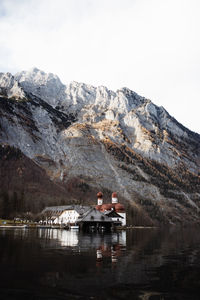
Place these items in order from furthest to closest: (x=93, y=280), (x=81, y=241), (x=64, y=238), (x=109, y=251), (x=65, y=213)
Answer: (x=65, y=213) < (x=64, y=238) < (x=81, y=241) < (x=109, y=251) < (x=93, y=280)

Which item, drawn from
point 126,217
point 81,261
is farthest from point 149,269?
point 126,217

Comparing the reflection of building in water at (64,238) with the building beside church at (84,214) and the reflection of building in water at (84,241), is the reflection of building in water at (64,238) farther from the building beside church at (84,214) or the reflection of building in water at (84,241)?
the building beside church at (84,214)

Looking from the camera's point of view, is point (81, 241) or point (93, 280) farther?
point (81, 241)

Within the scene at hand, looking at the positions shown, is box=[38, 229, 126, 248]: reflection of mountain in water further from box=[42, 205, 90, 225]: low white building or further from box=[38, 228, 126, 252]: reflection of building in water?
box=[42, 205, 90, 225]: low white building

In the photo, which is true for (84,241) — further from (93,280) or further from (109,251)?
(93,280)

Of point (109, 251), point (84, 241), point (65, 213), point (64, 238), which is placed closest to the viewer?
point (109, 251)

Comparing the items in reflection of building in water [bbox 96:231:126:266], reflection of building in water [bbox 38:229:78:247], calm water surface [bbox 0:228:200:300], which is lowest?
reflection of building in water [bbox 38:229:78:247]

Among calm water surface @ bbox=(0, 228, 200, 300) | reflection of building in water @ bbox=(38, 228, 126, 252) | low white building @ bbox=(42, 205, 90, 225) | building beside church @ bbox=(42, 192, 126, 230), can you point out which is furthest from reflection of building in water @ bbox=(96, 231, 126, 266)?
low white building @ bbox=(42, 205, 90, 225)

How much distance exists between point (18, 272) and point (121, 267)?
8036 millimetres

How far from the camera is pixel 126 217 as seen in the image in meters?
156

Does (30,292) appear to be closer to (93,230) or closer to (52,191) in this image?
(93,230)

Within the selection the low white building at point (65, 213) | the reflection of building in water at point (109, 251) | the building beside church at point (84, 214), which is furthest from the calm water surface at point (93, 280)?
the low white building at point (65, 213)

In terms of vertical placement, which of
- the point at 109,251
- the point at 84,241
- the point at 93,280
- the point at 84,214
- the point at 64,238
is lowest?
the point at 64,238

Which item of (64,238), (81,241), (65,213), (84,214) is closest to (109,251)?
(81,241)
